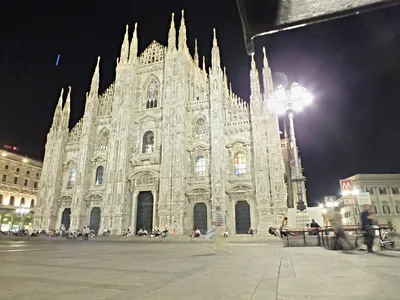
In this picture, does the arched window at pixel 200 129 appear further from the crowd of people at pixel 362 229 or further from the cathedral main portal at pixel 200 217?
the crowd of people at pixel 362 229

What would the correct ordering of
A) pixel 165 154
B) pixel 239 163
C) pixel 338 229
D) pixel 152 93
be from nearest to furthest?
pixel 338 229
pixel 239 163
pixel 165 154
pixel 152 93

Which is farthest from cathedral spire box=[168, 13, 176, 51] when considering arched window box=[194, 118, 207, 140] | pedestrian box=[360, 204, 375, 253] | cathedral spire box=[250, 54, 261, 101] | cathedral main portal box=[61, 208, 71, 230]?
pedestrian box=[360, 204, 375, 253]

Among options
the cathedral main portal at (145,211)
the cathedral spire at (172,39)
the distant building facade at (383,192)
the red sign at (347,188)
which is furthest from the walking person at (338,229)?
the distant building facade at (383,192)

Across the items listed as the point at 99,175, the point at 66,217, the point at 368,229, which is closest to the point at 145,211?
the point at 99,175

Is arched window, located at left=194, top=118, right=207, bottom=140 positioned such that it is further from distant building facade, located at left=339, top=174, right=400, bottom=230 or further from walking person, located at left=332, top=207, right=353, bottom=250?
distant building facade, located at left=339, top=174, right=400, bottom=230

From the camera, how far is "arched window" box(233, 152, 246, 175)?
26.8 meters

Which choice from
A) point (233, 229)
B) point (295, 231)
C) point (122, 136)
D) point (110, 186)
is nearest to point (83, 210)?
point (110, 186)

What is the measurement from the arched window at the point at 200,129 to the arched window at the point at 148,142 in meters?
5.60

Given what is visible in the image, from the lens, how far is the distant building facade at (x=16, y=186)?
4112 cm

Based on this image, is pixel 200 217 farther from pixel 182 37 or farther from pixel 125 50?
pixel 125 50

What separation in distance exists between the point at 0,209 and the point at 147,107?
2861 cm

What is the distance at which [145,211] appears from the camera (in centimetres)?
2889

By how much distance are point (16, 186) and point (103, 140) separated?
22.6 meters

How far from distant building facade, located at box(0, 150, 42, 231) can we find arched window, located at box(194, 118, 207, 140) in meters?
30.8
